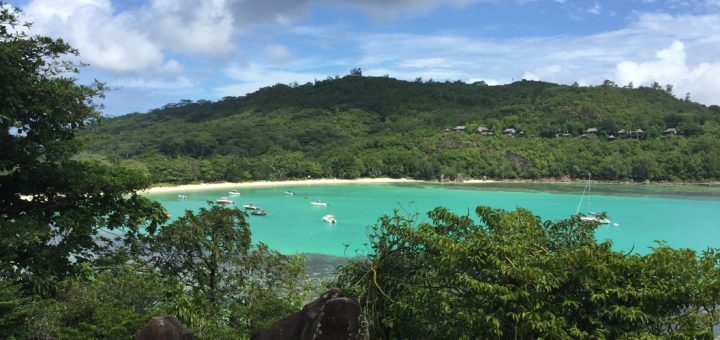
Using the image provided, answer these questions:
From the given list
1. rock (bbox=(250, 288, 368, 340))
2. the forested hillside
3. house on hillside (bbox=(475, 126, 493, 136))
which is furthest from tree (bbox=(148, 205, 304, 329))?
house on hillside (bbox=(475, 126, 493, 136))

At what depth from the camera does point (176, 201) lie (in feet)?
155

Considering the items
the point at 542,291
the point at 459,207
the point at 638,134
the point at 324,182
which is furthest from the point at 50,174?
the point at 638,134

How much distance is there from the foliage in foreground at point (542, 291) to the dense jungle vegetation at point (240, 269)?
1cm

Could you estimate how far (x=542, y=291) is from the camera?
3.33 metres

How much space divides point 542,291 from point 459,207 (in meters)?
41.5

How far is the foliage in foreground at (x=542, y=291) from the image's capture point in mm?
3141

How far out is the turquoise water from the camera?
3072 centimetres

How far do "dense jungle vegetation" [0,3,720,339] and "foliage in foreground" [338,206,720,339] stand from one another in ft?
0.04

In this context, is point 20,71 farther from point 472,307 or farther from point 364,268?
point 472,307

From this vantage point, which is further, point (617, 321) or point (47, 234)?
point (47, 234)

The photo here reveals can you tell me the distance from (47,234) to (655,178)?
3159 inches

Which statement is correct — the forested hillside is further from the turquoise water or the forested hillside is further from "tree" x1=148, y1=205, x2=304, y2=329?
"tree" x1=148, y1=205, x2=304, y2=329

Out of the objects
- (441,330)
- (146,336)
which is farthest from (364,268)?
(146,336)

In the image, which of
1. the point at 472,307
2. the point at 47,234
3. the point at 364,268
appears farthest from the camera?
the point at 47,234
